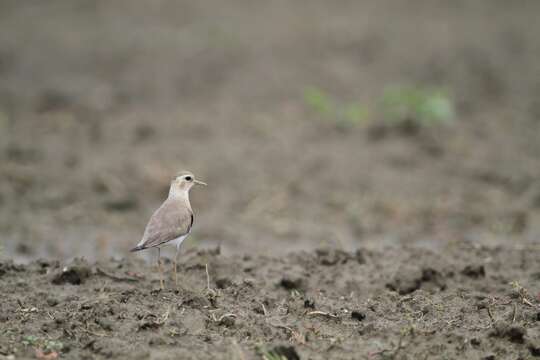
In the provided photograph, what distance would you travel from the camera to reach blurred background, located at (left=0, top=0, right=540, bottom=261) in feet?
34.4

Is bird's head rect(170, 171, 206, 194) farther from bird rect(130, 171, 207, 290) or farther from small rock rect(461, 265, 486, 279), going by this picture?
small rock rect(461, 265, 486, 279)

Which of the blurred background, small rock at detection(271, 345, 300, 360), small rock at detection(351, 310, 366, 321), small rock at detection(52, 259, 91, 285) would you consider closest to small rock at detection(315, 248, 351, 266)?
the blurred background

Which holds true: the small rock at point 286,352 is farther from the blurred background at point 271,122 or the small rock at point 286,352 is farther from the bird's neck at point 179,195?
the blurred background at point 271,122

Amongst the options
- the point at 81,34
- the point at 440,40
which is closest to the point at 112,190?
the point at 81,34

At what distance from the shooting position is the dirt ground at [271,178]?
5832 mm

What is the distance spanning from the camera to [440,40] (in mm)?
16516

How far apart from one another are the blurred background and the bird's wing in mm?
2932

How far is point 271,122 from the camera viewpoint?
13367 millimetres

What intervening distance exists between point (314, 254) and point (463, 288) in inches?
63.4

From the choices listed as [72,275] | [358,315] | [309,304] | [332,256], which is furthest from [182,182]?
[358,315]

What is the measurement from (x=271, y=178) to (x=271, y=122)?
1957 millimetres

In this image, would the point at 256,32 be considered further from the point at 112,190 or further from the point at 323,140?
the point at 112,190

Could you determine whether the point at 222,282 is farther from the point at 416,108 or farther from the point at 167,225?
the point at 416,108

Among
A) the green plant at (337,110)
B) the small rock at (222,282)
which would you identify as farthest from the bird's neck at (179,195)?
the green plant at (337,110)
